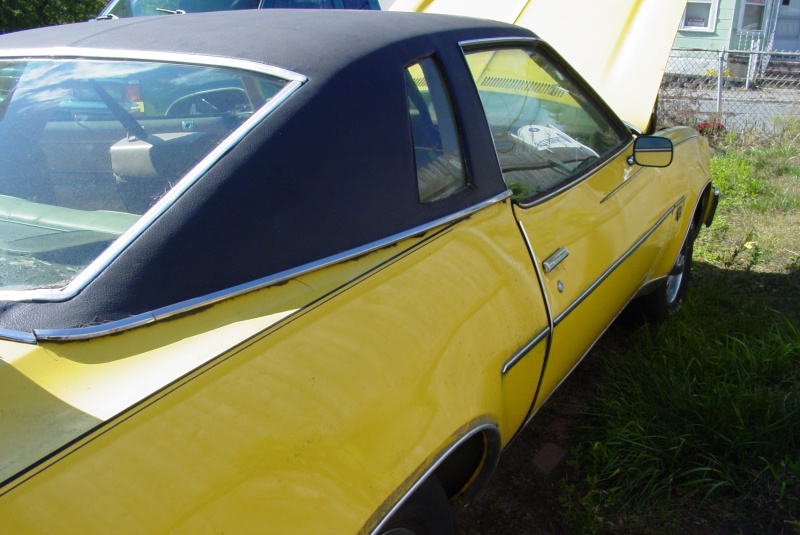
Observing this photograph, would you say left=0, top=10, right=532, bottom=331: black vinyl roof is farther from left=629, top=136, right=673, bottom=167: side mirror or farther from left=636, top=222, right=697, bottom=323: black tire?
left=636, top=222, right=697, bottom=323: black tire

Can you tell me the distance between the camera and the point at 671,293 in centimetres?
401

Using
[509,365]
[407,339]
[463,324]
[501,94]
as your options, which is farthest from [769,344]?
[407,339]

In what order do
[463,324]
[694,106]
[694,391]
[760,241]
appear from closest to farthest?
[463,324] → [694,391] → [760,241] → [694,106]

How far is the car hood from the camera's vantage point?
404 cm

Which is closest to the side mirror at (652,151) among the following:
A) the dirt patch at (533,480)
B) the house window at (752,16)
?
the dirt patch at (533,480)

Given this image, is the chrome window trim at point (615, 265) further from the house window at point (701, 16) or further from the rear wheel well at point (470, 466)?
the house window at point (701, 16)

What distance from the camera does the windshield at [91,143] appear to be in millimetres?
1664

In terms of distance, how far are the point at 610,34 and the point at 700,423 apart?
2531mm

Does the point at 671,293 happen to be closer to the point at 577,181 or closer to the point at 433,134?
the point at 577,181

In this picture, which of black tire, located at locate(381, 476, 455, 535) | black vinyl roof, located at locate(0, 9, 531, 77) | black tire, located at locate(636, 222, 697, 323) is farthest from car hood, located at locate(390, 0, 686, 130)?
black tire, located at locate(381, 476, 455, 535)

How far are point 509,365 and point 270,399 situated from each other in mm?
868

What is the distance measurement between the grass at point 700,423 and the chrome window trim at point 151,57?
6.02 feet

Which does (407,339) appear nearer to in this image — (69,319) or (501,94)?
(69,319)

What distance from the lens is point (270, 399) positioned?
1378mm
